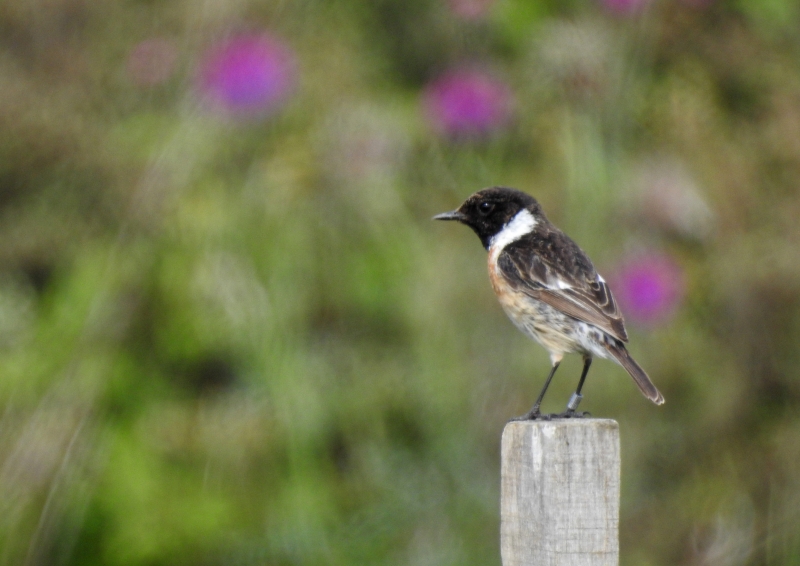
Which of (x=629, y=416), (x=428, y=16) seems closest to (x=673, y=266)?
(x=629, y=416)

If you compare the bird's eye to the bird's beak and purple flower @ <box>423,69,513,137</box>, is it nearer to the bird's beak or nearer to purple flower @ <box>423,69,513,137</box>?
the bird's beak

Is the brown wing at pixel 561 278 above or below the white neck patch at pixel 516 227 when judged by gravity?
below

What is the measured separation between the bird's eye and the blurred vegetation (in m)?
A: 0.16

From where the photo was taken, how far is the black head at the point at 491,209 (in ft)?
11.7

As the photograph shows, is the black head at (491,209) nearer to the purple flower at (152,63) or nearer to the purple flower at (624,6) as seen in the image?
the purple flower at (624,6)

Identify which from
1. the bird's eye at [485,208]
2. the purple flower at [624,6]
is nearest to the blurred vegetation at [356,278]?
the purple flower at [624,6]

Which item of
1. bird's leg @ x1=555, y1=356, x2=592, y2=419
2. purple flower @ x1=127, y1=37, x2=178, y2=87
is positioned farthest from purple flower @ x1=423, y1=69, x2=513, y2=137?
purple flower @ x1=127, y1=37, x2=178, y2=87

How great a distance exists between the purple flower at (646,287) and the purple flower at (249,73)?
1447mm

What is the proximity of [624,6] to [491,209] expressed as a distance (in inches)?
33.0

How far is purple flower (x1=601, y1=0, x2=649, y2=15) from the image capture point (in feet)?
11.7

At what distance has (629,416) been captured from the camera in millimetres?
4117

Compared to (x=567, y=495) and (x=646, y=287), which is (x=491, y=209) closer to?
(x=646, y=287)

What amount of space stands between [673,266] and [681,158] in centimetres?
80

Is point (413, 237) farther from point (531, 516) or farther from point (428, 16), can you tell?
point (531, 516)
